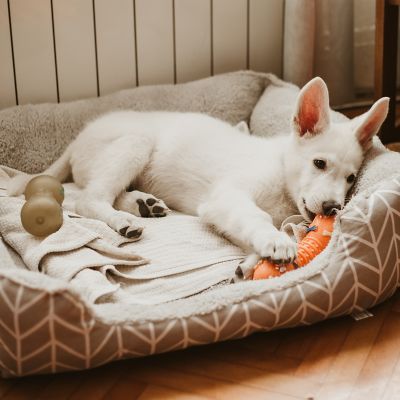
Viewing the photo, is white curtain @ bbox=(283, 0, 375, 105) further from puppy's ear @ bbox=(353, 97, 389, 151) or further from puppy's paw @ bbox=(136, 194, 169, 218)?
puppy's paw @ bbox=(136, 194, 169, 218)

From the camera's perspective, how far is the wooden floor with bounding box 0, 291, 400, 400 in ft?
5.12

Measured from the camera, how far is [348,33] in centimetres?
361

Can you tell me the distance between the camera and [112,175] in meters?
2.47

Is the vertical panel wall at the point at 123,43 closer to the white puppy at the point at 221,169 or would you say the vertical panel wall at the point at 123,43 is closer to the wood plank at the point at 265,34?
the wood plank at the point at 265,34

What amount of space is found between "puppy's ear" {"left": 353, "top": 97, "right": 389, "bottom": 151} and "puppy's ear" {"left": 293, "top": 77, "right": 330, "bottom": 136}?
0.38ft

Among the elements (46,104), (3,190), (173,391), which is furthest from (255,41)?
(173,391)

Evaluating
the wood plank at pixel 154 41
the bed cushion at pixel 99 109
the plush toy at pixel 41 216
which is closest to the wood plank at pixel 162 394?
the plush toy at pixel 41 216

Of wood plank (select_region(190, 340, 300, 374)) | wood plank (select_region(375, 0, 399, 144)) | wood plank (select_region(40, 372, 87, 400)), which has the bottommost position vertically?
wood plank (select_region(190, 340, 300, 374))

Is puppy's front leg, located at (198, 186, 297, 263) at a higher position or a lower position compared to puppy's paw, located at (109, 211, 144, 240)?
higher

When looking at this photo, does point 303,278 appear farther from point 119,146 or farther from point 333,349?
point 119,146

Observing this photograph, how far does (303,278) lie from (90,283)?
589mm

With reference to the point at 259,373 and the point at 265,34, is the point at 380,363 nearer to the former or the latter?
the point at 259,373

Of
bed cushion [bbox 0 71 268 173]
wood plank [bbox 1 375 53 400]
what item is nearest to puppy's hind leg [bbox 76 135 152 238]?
bed cushion [bbox 0 71 268 173]

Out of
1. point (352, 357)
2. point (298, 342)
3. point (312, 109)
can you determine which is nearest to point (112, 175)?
point (312, 109)
